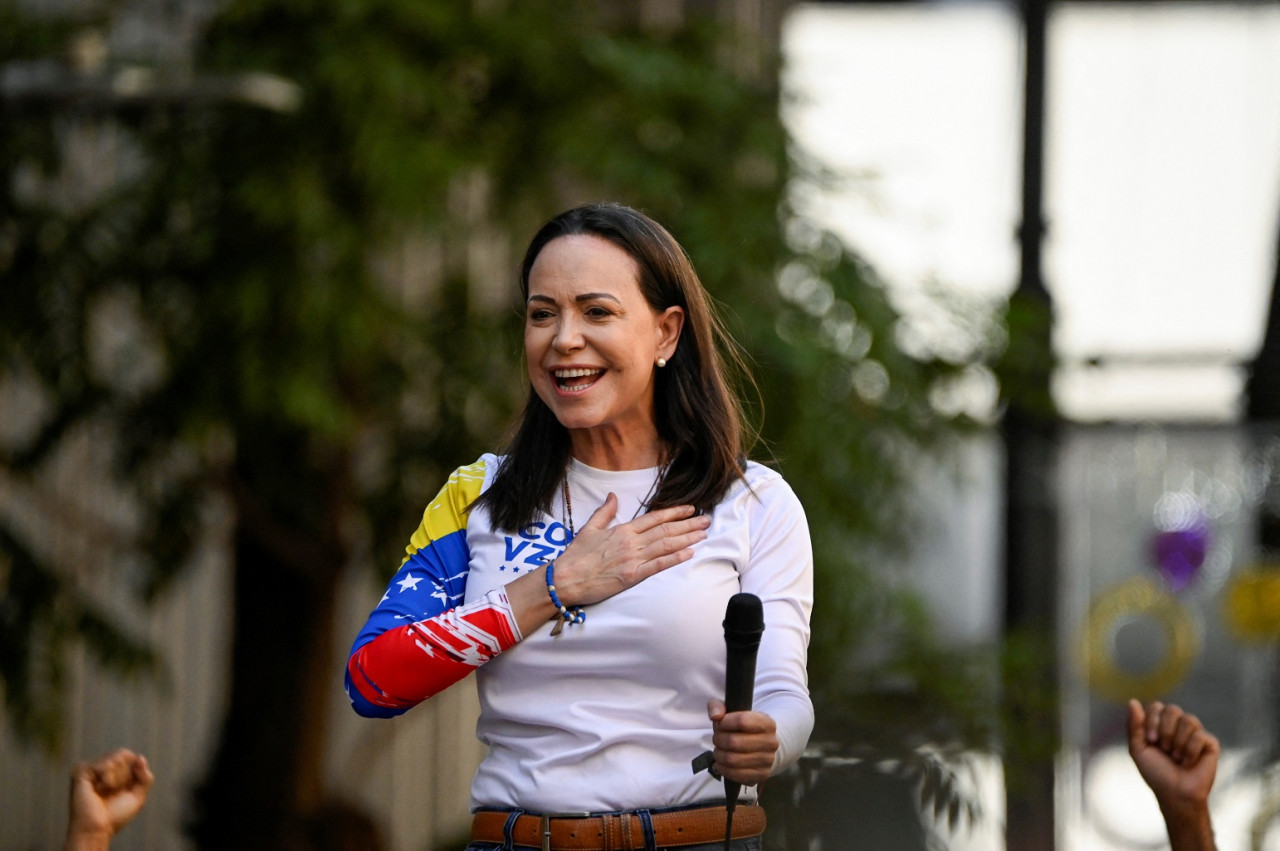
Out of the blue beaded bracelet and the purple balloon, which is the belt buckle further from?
the purple balloon

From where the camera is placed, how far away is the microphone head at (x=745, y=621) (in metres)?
1.48

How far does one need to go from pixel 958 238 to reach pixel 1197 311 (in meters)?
1.12

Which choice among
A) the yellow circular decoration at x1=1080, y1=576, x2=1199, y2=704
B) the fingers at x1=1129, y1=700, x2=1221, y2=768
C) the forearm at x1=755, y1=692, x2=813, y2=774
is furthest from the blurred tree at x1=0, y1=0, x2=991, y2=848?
the forearm at x1=755, y1=692, x2=813, y2=774

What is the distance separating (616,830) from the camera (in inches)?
61.8

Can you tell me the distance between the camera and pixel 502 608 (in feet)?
5.22

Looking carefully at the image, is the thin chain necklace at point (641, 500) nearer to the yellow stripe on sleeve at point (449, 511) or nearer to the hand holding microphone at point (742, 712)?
the yellow stripe on sleeve at point (449, 511)

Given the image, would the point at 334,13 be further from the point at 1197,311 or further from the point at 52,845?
the point at 1197,311

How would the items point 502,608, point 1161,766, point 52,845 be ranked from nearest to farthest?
point 502,608 → point 1161,766 → point 52,845

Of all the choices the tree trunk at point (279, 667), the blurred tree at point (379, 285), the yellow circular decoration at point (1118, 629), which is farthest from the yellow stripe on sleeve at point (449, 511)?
the yellow circular decoration at point (1118, 629)

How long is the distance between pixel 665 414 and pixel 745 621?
0.36m

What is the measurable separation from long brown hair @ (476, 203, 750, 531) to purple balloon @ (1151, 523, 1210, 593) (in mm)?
4971

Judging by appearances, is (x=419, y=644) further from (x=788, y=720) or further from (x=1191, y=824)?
(x=1191, y=824)

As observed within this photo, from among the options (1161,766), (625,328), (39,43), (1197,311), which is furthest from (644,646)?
(1197,311)

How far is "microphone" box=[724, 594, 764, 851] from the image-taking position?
1.48 m
